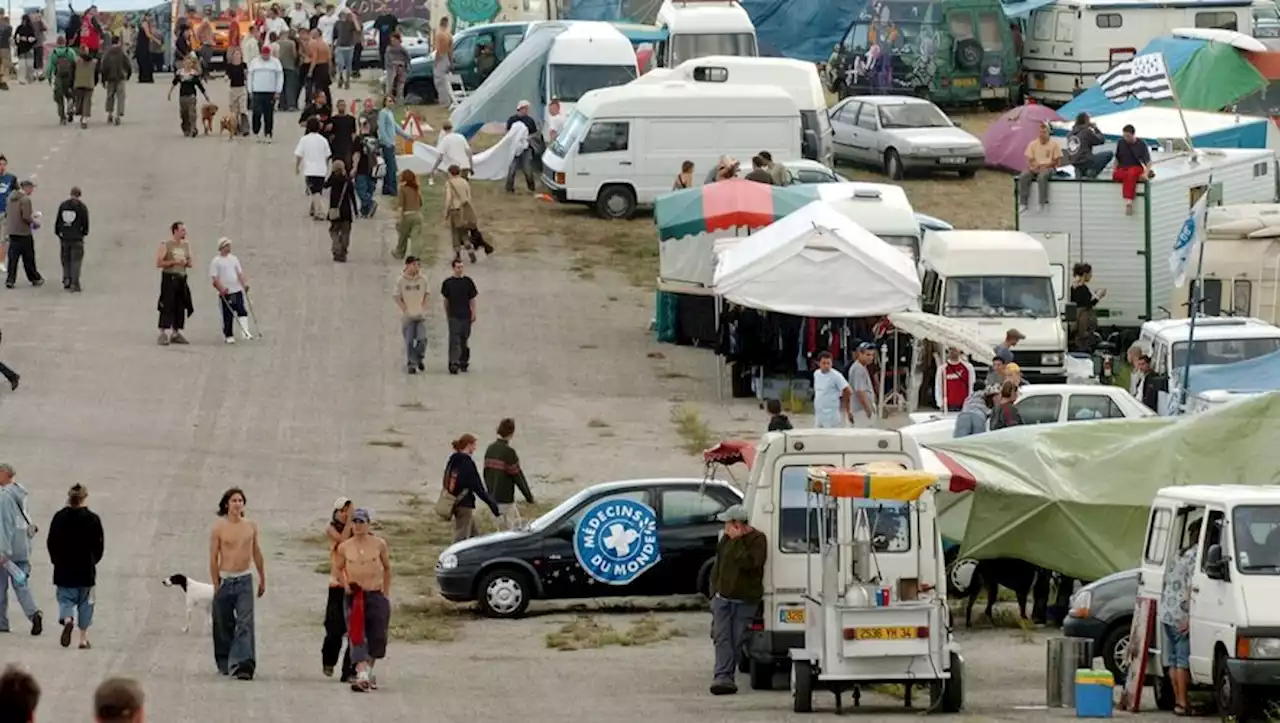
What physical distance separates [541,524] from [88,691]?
555 cm

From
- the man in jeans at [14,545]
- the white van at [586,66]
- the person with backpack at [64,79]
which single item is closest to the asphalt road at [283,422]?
the man in jeans at [14,545]

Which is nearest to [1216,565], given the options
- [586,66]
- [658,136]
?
[658,136]

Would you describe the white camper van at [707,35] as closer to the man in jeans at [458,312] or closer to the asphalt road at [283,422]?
the asphalt road at [283,422]

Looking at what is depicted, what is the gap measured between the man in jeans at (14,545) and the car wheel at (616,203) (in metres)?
22.9

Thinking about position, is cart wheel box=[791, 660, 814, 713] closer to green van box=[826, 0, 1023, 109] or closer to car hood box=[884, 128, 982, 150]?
car hood box=[884, 128, 982, 150]

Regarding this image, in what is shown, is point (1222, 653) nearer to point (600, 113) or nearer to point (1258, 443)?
point (1258, 443)

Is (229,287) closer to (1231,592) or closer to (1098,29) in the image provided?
(1231,592)

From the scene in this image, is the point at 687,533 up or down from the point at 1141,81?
down

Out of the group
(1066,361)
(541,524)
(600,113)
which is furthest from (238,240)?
(541,524)

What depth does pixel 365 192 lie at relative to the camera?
41750 millimetres

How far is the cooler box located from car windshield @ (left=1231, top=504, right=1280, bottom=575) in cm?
122

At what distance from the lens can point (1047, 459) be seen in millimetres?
22578

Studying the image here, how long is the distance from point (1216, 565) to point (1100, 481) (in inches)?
218

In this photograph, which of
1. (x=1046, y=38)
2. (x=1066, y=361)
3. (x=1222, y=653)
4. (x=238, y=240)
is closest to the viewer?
(x=1222, y=653)
